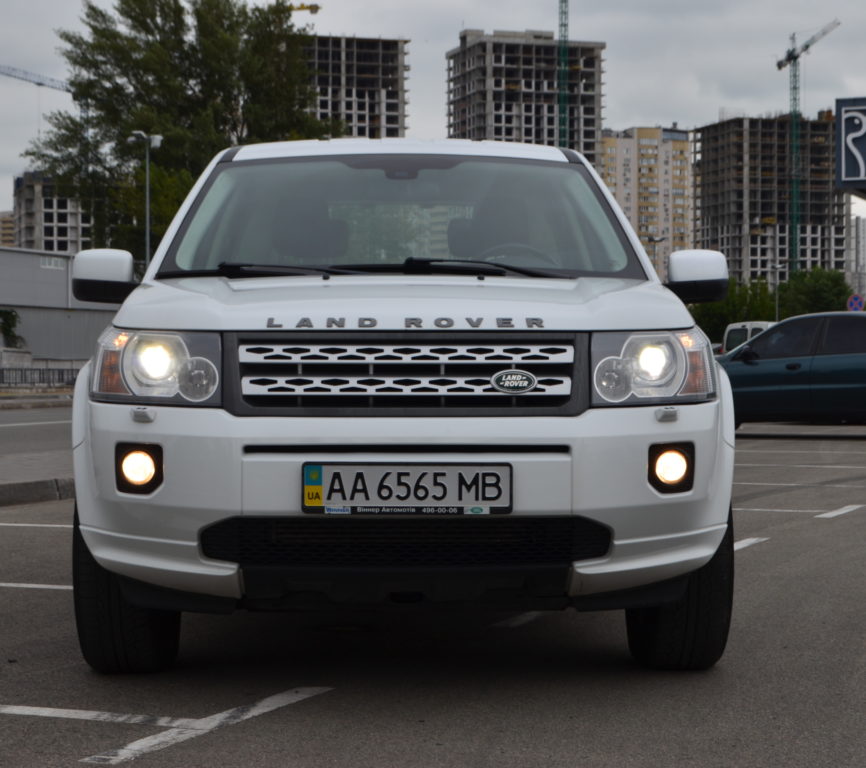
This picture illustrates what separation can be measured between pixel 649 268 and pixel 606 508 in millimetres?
1343

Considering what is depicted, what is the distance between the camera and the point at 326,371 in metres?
4.12

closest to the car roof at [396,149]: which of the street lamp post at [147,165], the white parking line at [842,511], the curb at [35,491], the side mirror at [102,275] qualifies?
the side mirror at [102,275]

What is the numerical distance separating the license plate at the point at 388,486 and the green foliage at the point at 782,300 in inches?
5164

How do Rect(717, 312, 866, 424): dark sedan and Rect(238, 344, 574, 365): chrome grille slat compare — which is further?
Rect(717, 312, 866, 424): dark sedan

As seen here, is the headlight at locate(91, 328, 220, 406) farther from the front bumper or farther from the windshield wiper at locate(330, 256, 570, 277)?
the windshield wiper at locate(330, 256, 570, 277)

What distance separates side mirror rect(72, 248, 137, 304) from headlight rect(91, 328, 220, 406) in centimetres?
102

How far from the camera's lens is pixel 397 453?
404 cm

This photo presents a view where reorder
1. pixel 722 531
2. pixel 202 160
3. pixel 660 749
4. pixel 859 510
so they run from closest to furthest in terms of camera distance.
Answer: pixel 660 749, pixel 722 531, pixel 859 510, pixel 202 160

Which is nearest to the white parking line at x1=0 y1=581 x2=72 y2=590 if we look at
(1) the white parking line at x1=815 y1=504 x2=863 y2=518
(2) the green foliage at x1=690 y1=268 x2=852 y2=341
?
(1) the white parking line at x1=815 y1=504 x2=863 y2=518

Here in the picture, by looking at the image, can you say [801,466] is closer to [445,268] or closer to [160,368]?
[445,268]

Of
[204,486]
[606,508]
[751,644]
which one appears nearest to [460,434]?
[606,508]

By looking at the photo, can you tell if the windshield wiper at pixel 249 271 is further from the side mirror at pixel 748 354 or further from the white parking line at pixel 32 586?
the side mirror at pixel 748 354

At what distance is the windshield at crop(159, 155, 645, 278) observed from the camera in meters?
5.24

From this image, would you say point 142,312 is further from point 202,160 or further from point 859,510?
point 202,160
